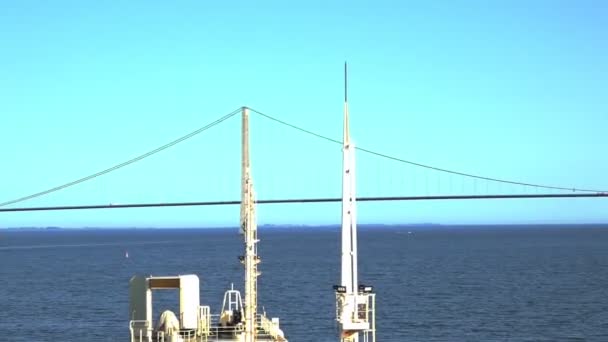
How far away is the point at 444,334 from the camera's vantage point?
78.1 m

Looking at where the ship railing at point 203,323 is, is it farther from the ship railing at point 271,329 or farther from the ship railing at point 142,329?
the ship railing at point 271,329

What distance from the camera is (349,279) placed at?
105 feet

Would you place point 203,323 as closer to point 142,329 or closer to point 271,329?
point 142,329

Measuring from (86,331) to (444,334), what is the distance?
96.4ft

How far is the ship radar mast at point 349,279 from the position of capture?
31.9 m

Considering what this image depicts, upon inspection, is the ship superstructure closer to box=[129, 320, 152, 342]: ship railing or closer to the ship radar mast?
box=[129, 320, 152, 342]: ship railing

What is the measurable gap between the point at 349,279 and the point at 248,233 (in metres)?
9.17

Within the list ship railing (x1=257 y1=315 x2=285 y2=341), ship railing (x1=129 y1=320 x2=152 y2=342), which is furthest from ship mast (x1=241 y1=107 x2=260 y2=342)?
ship railing (x1=129 y1=320 x2=152 y2=342)

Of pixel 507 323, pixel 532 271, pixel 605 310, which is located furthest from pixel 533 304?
pixel 532 271

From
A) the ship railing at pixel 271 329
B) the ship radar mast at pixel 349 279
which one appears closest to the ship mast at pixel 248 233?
the ship railing at pixel 271 329

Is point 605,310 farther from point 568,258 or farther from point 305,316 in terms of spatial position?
point 568,258

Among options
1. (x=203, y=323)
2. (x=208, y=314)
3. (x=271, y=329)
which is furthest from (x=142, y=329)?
(x=271, y=329)

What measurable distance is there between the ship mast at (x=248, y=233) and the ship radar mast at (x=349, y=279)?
25.6 ft

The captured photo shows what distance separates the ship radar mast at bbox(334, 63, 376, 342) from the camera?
31891 millimetres
